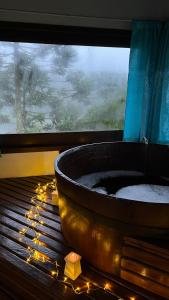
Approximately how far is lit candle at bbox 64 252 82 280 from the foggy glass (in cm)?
182

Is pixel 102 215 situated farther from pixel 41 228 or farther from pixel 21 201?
pixel 21 201

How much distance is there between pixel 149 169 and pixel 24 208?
129 centimetres

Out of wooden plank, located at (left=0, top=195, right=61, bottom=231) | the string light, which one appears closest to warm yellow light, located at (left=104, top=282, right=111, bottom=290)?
the string light

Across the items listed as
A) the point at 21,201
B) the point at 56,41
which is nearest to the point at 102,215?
the point at 21,201

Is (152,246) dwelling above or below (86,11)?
below

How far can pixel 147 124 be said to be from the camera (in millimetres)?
3164

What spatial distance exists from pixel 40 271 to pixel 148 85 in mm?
2145

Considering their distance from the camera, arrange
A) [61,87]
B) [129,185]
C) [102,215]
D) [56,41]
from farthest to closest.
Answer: [61,87] < [56,41] < [129,185] < [102,215]

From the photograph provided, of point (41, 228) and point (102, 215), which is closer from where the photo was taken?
point (102, 215)

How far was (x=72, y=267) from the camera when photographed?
65.8 inches

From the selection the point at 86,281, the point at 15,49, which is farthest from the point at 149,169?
the point at 15,49

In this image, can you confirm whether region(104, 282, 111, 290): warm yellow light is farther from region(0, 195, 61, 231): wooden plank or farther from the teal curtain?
the teal curtain

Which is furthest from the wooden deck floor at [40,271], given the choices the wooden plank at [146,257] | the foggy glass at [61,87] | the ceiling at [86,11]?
the ceiling at [86,11]

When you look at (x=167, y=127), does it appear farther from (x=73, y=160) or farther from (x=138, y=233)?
(x=138, y=233)
